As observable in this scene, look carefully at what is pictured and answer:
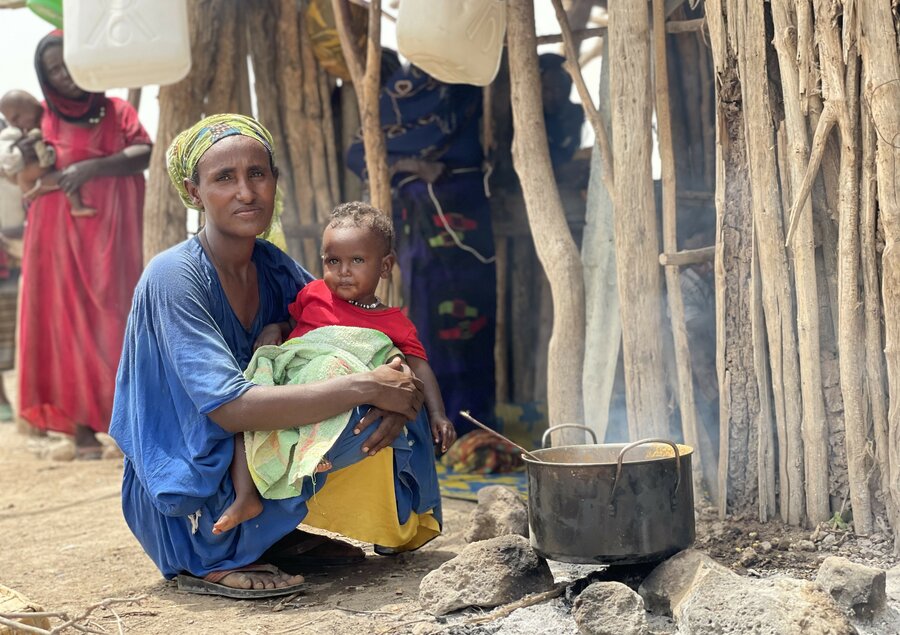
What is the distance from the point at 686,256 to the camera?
3.79 meters


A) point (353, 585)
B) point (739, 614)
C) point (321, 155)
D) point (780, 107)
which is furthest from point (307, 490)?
point (321, 155)

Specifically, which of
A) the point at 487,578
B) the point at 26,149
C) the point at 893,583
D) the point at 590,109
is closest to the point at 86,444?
the point at 26,149

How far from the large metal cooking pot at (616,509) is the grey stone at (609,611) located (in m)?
0.21

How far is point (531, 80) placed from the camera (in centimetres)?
422

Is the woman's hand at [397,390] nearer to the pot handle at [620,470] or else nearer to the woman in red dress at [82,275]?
the pot handle at [620,470]

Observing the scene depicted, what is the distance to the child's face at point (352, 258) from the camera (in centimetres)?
328

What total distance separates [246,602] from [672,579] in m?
1.24

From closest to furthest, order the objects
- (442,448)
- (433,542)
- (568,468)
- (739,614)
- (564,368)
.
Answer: (739,614)
(568,468)
(442,448)
(433,542)
(564,368)

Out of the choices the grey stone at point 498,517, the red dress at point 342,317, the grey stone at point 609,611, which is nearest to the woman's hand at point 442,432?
the red dress at point 342,317

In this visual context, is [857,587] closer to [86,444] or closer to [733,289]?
[733,289]

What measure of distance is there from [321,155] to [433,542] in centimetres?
285

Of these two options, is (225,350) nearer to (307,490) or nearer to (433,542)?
(307,490)

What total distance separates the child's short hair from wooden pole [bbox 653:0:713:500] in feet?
3.45

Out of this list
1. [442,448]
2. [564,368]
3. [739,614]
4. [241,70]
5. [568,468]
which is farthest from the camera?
[241,70]
